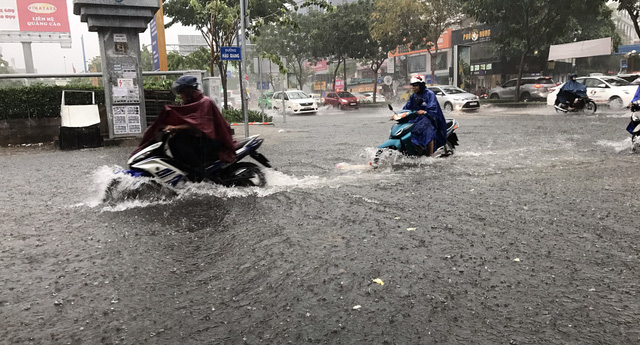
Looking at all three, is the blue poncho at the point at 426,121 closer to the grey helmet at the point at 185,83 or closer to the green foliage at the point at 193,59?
the grey helmet at the point at 185,83

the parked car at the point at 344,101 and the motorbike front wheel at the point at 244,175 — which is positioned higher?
the parked car at the point at 344,101

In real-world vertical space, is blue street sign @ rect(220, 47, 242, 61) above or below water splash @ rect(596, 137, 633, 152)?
above

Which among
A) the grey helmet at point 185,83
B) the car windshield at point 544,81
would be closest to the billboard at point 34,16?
the car windshield at point 544,81

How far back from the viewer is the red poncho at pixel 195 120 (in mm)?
5836

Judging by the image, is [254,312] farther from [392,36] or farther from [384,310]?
[392,36]

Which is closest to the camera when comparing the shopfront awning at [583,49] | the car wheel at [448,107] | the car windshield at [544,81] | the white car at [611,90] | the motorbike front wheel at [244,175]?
the motorbike front wheel at [244,175]

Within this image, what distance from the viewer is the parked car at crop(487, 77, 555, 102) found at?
3100 cm

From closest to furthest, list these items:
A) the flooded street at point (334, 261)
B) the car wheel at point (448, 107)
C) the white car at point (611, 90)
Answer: the flooded street at point (334, 261)
the white car at point (611, 90)
the car wheel at point (448, 107)

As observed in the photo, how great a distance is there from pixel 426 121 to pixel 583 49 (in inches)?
1183

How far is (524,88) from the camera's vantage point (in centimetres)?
3186

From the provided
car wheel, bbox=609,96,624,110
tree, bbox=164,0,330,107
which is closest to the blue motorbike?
tree, bbox=164,0,330,107

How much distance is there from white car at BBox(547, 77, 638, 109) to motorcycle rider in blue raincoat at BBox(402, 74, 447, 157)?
14185 mm

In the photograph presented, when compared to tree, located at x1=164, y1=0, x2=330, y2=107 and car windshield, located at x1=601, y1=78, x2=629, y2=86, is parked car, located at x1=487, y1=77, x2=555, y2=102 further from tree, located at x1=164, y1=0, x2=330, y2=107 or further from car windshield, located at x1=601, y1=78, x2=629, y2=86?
tree, located at x1=164, y1=0, x2=330, y2=107

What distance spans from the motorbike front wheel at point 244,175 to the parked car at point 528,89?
28559 millimetres
